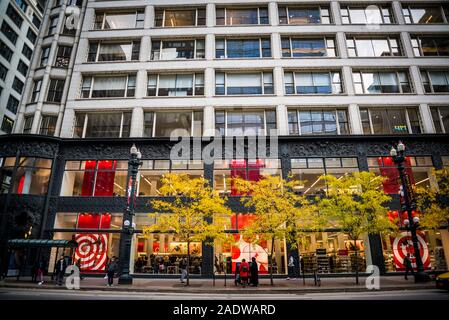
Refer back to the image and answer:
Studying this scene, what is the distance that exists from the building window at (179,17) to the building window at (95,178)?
54.4 ft

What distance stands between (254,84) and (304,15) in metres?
10.3

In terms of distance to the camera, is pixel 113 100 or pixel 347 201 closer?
pixel 347 201

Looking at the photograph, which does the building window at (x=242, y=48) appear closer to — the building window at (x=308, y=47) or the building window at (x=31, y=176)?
the building window at (x=308, y=47)

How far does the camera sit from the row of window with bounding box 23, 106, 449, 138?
87.7ft

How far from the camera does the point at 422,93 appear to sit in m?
27.1

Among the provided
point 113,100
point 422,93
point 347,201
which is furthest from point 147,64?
point 422,93

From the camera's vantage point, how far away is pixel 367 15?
3014 centimetres

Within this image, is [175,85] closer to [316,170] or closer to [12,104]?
[316,170]

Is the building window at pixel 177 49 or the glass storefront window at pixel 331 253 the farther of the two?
the building window at pixel 177 49

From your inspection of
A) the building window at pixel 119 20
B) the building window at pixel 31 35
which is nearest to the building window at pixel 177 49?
the building window at pixel 119 20

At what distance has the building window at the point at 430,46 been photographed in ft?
95.0

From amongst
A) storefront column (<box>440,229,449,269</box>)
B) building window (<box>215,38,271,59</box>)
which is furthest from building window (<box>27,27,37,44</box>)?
storefront column (<box>440,229,449,269</box>)
